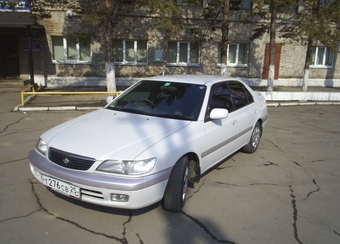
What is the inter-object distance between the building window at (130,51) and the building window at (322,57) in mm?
11356

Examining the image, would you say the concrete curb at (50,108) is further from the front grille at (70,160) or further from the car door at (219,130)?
the front grille at (70,160)

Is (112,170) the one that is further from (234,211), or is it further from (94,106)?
(94,106)

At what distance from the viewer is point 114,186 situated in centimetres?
290

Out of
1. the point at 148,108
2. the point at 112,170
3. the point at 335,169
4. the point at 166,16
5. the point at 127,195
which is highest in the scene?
the point at 166,16

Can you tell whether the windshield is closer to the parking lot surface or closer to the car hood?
the car hood

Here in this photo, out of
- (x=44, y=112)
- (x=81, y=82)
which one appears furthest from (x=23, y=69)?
(x=44, y=112)

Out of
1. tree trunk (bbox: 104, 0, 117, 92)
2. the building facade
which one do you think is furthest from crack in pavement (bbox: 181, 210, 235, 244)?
the building facade

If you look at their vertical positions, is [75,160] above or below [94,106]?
above

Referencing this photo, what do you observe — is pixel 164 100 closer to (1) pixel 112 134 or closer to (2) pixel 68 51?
(1) pixel 112 134

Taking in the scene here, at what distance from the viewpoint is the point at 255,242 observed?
296cm

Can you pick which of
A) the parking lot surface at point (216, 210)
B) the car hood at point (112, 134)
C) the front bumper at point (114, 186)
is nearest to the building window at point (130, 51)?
the parking lot surface at point (216, 210)

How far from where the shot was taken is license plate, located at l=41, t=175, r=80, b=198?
120 inches

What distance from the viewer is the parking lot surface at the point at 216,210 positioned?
302 cm

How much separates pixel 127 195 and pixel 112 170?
0.30m
